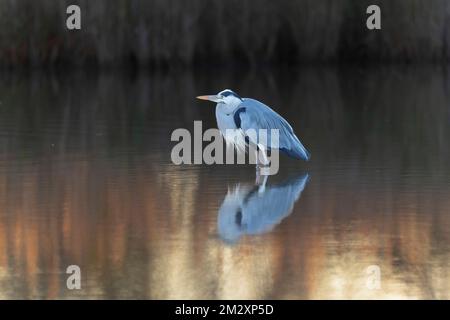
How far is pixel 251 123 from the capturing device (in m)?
8.66

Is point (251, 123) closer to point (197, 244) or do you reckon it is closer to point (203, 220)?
point (203, 220)

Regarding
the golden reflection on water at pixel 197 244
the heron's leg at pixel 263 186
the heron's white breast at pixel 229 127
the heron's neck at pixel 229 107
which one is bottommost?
the golden reflection on water at pixel 197 244

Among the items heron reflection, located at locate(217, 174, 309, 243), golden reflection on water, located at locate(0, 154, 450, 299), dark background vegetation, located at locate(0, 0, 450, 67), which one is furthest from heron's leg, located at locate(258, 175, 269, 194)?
dark background vegetation, located at locate(0, 0, 450, 67)

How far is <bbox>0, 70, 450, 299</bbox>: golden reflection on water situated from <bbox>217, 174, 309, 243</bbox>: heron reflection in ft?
0.20

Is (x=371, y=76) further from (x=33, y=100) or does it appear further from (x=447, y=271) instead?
(x=447, y=271)

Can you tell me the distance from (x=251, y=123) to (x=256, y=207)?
52.3 inches

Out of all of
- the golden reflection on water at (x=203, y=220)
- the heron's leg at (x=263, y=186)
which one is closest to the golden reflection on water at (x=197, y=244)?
the golden reflection on water at (x=203, y=220)

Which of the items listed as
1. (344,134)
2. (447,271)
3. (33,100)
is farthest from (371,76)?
(447,271)

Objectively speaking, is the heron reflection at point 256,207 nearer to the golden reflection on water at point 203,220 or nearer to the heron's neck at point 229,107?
the golden reflection on water at point 203,220

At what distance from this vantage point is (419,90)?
16766mm

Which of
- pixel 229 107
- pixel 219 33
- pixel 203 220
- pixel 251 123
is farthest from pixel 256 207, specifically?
pixel 219 33

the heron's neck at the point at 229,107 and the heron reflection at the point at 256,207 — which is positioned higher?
the heron's neck at the point at 229,107

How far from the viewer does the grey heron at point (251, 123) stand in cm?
869

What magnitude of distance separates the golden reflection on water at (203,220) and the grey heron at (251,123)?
197 mm
